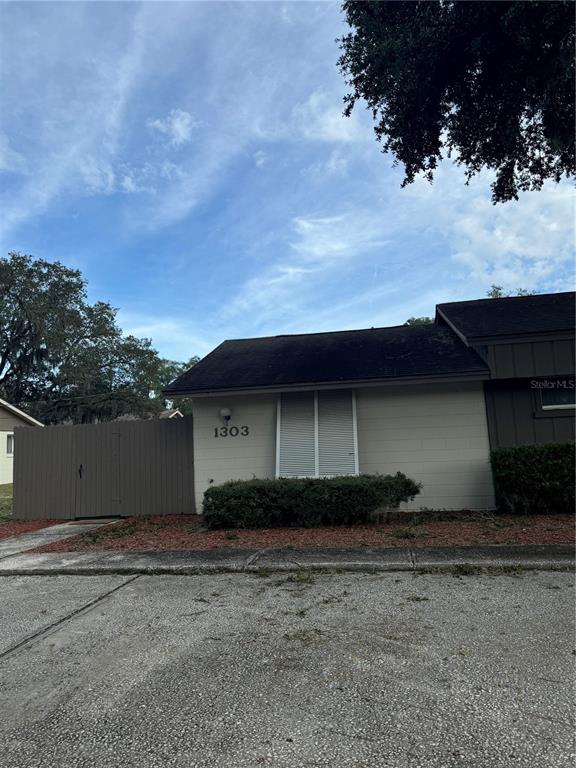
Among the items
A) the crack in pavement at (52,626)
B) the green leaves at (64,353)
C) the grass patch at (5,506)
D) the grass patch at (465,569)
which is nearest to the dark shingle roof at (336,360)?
the grass patch at (465,569)

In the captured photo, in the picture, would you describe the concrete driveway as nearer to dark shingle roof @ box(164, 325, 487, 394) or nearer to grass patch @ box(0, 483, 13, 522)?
dark shingle roof @ box(164, 325, 487, 394)

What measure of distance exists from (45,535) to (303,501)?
484 cm

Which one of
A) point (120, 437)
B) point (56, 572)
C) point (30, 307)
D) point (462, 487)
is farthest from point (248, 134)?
point (30, 307)

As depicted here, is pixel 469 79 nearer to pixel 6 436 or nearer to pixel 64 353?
pixel 6 436

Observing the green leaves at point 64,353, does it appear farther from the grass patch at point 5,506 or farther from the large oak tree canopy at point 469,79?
the large oak tree canopy at point 469,79

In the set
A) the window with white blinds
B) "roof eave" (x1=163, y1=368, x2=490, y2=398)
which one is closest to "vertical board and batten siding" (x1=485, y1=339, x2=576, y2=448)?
"roof eave" (x1=163, y1=368, x2=490, y2=398)

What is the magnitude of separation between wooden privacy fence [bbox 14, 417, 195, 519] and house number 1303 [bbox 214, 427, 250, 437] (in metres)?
0.67

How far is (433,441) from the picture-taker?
350 inches

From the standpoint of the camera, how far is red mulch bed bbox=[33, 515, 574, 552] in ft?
20.3

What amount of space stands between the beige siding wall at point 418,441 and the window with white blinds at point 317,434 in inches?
10.0

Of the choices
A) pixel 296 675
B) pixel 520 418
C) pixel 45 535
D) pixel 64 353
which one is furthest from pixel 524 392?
pixel 64 353

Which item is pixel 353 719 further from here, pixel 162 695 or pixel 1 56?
pixel 1 56

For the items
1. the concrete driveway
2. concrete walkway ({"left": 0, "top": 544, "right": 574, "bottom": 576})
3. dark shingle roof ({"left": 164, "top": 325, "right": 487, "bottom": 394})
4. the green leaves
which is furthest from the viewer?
the green leaves

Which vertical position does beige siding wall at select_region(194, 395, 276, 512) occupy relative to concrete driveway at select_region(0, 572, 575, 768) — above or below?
above
